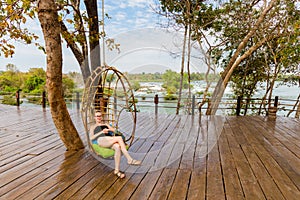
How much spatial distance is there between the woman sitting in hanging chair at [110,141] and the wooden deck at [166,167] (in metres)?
0.12

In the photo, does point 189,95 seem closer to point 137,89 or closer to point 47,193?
point 137,89

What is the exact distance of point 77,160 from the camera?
2.53 metres

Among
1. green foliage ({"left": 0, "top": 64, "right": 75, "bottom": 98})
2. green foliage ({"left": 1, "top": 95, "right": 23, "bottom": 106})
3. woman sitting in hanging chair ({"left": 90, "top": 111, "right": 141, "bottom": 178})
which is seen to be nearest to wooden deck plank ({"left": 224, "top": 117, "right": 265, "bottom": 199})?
woman sitting in hanging chair ({"left": 90, "top": 111, "right": 141, "bottom": 178})

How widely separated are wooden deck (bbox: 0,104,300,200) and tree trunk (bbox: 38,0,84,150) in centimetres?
34

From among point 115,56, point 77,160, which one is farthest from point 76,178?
point 115,56

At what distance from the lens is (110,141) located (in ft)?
7.14

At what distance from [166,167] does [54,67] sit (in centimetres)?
190

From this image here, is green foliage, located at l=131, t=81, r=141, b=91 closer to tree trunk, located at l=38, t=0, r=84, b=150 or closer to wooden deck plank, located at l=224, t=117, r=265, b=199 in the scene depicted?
tree trunk, located at l=38, t=0, r=84, b=150

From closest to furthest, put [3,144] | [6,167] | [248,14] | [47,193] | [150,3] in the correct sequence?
[47,193] < [6,167] < [3,144] < [248,14] < [150,3]

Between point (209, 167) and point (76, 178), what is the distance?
1531mm

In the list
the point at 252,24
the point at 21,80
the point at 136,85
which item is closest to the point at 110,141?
the point at 136,85

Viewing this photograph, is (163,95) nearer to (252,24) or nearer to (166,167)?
(166,167)

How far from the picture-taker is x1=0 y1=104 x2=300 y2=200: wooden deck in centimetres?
187

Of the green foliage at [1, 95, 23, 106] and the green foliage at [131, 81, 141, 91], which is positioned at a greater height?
the green foliage at [131, 81, 141, 91]
